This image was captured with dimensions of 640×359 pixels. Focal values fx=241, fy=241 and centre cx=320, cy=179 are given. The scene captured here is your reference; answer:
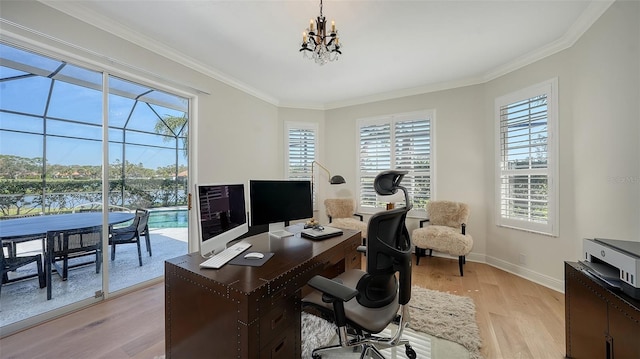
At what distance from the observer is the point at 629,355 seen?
3.90 feet

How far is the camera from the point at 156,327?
2.07 meters

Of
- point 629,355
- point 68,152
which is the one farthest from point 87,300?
point 629,355

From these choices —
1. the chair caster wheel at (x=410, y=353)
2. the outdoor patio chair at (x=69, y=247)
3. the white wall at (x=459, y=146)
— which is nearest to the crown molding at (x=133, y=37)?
the outdoor patio chair at (x=69, y=247)

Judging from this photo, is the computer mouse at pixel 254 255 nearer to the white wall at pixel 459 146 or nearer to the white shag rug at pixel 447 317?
the white shag rug at pixel 447 317

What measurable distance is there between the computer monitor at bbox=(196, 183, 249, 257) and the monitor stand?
0.31 metres

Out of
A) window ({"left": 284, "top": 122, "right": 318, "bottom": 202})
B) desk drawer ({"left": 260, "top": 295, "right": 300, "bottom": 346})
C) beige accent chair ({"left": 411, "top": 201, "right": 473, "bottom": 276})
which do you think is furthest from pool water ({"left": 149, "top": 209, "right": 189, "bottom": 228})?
beige accent chair ({"left": 411, "top": 201, "right": 473, "bottom": 276})

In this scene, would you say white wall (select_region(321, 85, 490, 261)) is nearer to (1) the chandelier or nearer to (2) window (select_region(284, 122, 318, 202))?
(2) window (select_region(284, 122, 318, 202))

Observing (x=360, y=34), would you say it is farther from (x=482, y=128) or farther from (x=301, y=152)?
(x=301, y=152)

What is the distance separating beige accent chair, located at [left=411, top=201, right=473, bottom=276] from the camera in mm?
3172

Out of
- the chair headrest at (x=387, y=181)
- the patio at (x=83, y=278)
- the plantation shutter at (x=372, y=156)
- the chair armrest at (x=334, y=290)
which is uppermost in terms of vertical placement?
the plantation shutter at (x=372, y=156)

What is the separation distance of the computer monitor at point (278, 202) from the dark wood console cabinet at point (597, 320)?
196cm

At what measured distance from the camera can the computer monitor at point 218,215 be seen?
143 centimetres

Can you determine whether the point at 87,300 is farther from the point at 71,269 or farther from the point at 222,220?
the point at 222,220

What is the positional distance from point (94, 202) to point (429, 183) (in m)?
4.43
